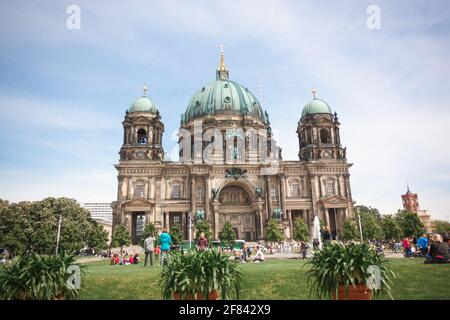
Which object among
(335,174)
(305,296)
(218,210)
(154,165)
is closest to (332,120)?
(335,174)

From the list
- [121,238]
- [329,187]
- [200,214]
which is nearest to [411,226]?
[329,187]

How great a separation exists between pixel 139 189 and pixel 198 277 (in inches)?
2019

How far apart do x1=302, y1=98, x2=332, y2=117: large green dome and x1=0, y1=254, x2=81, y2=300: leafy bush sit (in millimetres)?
62329

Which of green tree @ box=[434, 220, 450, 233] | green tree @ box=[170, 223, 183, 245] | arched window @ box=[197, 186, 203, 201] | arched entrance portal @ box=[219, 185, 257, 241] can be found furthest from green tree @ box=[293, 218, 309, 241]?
green tree @ box=[434, 220, 450, 233]

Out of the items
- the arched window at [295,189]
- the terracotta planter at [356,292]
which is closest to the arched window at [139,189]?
the arched window at [295,189]

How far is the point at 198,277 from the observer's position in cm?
883

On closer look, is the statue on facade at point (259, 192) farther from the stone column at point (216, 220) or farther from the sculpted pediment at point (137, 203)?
the sculpted pediment at point (137, 203)

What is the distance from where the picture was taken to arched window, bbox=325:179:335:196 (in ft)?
200

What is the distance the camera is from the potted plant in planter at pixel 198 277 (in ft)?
28.7

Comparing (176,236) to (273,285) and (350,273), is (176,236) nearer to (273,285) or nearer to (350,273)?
(273,285)

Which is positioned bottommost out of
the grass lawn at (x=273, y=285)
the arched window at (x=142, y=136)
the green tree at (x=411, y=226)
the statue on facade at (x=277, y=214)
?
the grass lawn at (x=273, y=285)

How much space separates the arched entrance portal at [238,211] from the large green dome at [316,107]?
2127 cm

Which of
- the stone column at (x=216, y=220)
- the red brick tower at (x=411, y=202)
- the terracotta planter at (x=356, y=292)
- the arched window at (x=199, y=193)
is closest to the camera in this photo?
the terracotta planter at (x=356, y=292)
